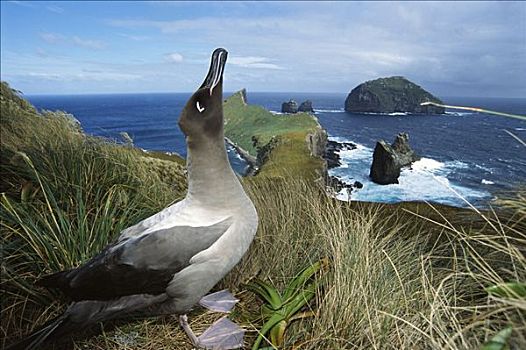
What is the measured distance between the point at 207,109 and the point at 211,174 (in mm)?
292

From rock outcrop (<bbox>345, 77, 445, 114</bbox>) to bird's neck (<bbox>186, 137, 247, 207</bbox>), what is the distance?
23.3 m

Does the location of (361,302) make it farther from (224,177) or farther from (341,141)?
(341,141)

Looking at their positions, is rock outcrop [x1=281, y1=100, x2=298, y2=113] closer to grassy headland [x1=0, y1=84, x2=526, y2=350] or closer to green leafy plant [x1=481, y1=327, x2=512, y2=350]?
grassy headland [x1=0, y1=84, x2=526, y2=350]

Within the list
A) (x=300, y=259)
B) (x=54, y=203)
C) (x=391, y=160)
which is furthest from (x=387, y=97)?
(x=54, y=203)

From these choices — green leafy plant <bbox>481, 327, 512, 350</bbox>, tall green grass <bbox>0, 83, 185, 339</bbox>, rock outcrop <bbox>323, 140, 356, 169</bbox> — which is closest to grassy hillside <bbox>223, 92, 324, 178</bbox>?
rock outcrop <bbox>323, 140, 356, 169</bbox>

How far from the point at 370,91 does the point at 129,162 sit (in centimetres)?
3259

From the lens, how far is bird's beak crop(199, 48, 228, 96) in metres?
→ 1.77

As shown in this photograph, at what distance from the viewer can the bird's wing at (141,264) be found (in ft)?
5.54

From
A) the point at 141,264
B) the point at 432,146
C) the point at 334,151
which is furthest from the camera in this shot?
the point at 334,151

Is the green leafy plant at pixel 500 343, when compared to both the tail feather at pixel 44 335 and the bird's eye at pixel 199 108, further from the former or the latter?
the tail feather at pixel 44 335

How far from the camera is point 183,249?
1.71m

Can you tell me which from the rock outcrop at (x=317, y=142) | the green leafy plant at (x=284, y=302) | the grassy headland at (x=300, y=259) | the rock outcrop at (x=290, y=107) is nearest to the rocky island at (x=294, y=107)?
the rock outcrop at (x=290, y=107)

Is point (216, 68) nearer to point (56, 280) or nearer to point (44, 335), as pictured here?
point (56, 280)

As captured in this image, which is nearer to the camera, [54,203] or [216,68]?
[216,68]
